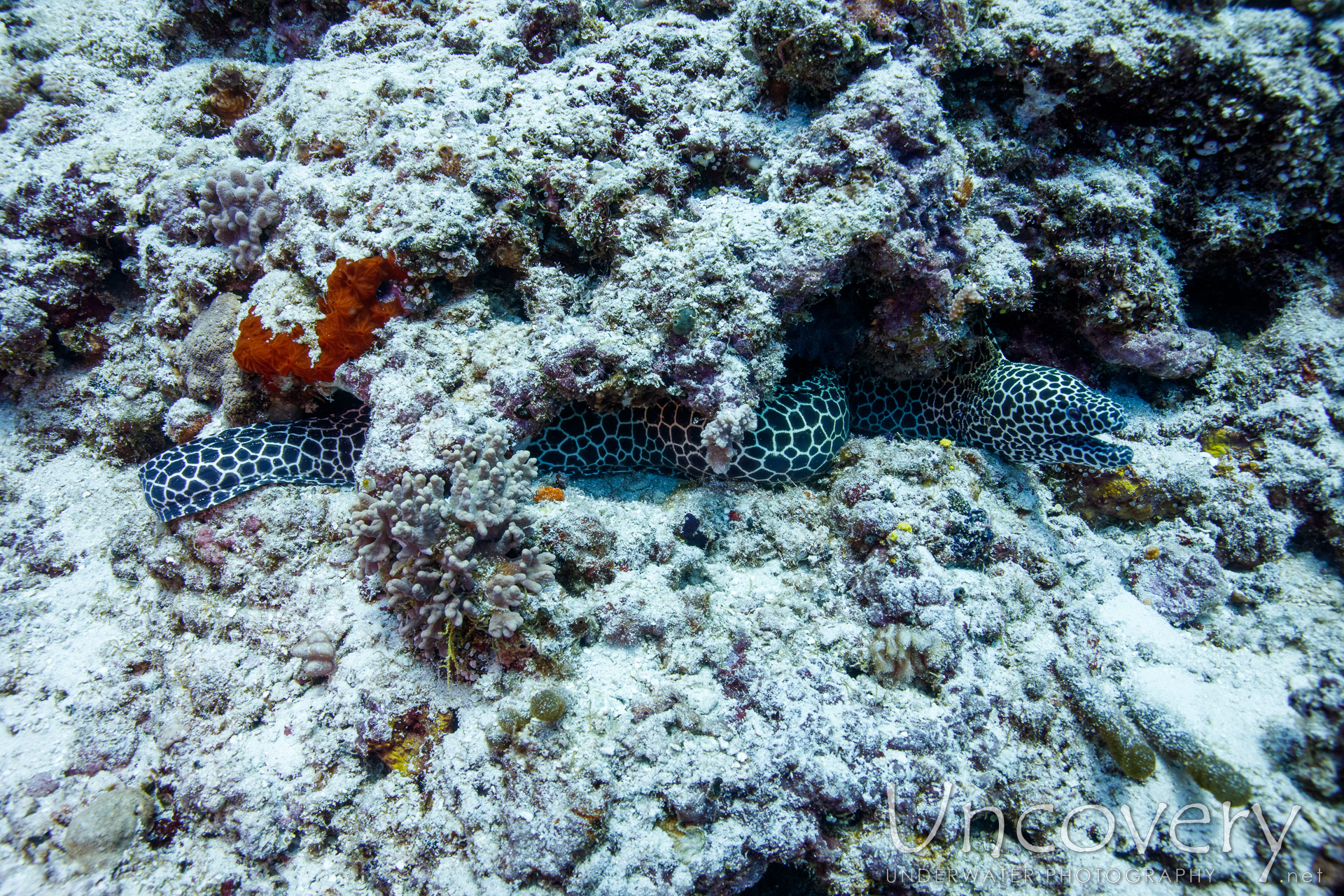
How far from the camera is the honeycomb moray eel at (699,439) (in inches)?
133

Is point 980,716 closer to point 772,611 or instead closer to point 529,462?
point 772,611

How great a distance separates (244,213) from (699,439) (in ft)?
12.7

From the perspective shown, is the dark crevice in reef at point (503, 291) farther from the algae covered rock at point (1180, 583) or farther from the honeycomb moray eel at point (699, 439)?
the algae covered rock at point (1180, 583)

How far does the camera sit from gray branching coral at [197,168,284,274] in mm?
3750

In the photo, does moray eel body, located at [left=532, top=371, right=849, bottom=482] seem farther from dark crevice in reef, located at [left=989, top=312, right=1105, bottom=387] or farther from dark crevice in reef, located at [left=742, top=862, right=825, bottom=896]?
dark crevice in reef, located at [left=742, top=862, right=825, bottom=896]

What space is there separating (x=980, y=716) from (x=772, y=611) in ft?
3.74

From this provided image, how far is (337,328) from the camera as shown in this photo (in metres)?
3.24

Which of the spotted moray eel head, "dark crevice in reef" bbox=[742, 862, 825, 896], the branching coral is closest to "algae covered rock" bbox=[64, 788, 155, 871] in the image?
"dark crevice in reef" bbox=[742, 862, 825, 896]

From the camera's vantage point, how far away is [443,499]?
8.93 ft

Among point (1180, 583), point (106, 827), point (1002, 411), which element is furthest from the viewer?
point (1002, 411)

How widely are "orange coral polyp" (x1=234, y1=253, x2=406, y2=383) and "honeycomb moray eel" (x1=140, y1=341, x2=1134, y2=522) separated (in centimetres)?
52

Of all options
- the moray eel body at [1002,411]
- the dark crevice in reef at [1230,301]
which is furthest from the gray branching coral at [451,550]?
the dark crevice in reef at [1230,301]

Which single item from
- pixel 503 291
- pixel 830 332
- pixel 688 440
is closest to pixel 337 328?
pixel 503 291

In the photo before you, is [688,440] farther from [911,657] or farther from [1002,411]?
[1002,411]
